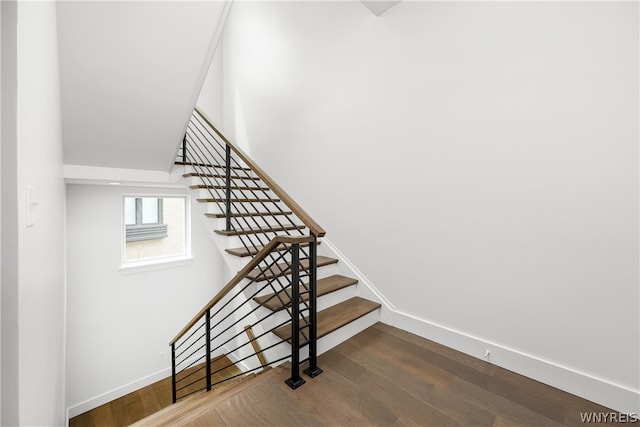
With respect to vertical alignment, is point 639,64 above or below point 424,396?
above

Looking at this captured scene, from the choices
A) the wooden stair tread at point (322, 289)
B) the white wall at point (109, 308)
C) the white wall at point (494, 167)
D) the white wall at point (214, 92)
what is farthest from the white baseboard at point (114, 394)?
the white wall at point (214, 92)

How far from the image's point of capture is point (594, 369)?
1.58 metres

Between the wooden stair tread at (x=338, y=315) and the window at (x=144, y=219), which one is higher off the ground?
the window at (x=144, y=219)

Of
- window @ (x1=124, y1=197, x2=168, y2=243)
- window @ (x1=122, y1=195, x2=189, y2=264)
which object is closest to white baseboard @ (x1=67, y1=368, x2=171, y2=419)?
window @ (x1=122, y1=195, x2=189, y2=264)

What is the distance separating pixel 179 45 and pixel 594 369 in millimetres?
3190

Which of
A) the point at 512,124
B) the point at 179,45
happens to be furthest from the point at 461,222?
the point at 179,45

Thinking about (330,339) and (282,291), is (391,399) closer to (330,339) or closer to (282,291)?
(330,339)

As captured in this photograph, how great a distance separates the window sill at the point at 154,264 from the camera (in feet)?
12.1

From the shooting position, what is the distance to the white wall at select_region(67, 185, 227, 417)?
334 cm

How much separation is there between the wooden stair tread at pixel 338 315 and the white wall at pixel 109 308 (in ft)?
5.51

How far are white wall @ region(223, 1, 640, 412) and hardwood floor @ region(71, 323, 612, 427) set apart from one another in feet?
0.72

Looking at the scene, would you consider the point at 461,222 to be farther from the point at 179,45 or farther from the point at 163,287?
the point at 163,287

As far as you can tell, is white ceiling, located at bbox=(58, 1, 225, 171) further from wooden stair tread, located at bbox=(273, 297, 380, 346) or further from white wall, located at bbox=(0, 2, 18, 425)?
wooden stair tread, located at bbox=(273, 297, 380, 346)

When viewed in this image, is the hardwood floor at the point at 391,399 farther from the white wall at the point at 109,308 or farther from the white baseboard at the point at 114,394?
the white baseboard at the point at 114,394
